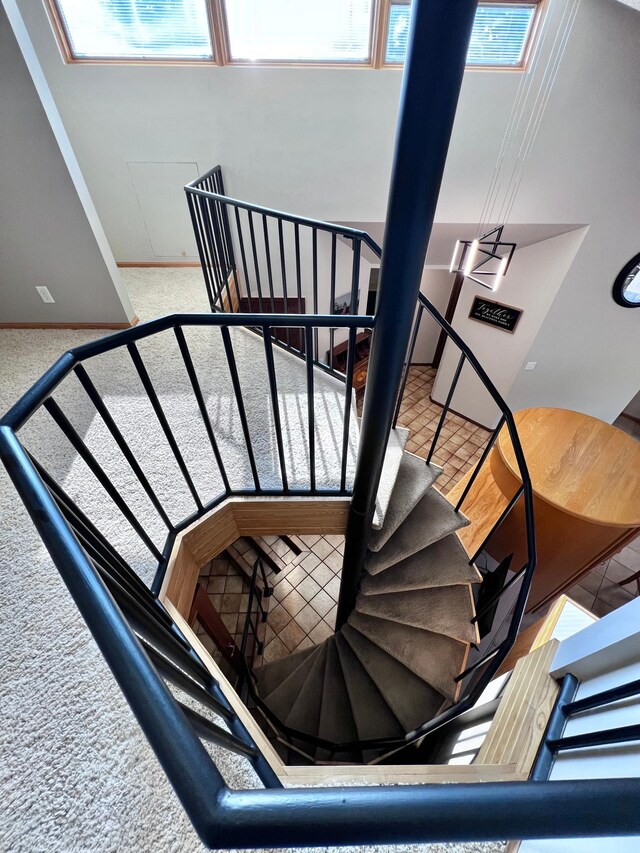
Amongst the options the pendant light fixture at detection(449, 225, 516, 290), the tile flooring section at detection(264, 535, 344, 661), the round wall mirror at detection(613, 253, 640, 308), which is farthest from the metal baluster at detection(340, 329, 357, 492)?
the round wall mirror at detection(613, 253, 640, 308)

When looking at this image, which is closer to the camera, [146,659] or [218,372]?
[146,659]

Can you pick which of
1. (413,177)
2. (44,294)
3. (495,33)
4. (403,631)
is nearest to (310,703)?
(403,631)

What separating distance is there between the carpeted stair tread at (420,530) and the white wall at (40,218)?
2.50 m

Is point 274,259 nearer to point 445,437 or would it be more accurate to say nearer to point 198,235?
point 198,235

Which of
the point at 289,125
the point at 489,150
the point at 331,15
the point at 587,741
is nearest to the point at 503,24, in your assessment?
the point at 489,150

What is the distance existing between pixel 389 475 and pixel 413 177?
4.57 feet

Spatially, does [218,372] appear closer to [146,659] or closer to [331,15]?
[146,659]

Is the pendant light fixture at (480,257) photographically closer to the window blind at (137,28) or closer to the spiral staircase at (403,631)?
the spiral staircase at (403,631)

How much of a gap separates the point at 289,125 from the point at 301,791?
14.1 ft

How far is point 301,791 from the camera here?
1.26 ft

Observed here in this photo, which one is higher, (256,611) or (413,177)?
(413,177)

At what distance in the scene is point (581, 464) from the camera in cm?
274

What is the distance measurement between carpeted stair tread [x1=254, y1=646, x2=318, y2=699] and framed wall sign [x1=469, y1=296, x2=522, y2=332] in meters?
4.57

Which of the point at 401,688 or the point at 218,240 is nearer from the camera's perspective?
the point at 401,688
